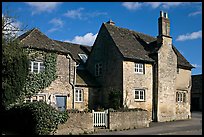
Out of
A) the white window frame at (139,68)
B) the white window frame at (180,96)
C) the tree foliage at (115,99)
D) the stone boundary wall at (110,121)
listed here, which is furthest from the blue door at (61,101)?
the white window frame at (180,96)

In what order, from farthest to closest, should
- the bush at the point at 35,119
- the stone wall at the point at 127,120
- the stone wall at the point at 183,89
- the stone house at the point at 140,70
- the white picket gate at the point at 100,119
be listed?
the stone wall at the point at 183,89 < the stone house at the point at 140,70 < the stone wall at the point at 127,120 < the white picket gate at the point at 100,119 < the bush at the point at 35,119

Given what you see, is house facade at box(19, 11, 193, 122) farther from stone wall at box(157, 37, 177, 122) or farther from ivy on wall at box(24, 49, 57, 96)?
ivy on wall at box(24, 49, 57, 96)

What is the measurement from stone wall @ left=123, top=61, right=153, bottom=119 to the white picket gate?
23.2 ft

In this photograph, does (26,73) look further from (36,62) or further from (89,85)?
(89,85)

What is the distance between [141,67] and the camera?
3019cm

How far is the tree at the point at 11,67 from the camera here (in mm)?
21453

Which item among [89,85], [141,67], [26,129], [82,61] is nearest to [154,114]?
[141,67]

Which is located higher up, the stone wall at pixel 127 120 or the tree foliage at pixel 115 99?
the tree foliage at pixel 115 99

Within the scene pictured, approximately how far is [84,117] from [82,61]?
15390 millimetres

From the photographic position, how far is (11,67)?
22.0m

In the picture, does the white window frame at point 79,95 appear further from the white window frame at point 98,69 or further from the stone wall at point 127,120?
the stone wall at point 127,120

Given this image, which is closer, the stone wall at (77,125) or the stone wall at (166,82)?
the stone wall at (77,125)

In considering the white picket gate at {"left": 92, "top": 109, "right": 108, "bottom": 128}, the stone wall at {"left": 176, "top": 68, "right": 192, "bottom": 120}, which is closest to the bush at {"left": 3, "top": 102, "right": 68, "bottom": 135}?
the white picket gate at {"left": 92, "top": 109, "right": 108, "bottom": 128}

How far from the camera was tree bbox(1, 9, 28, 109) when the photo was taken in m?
21.5
